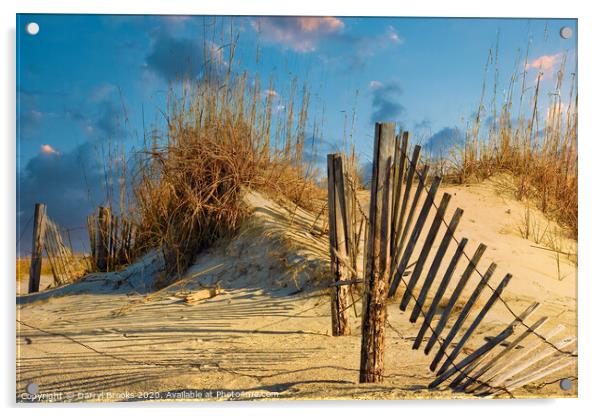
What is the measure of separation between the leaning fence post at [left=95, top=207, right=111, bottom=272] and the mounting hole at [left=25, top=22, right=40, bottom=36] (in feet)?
8.33

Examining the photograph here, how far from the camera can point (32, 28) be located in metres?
3.02

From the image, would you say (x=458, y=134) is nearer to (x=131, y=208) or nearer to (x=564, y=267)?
(x=564, y=267)

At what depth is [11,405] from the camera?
283cm

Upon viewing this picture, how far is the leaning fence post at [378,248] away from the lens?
2.35 m

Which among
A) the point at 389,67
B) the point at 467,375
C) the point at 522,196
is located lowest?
the point at 467,375

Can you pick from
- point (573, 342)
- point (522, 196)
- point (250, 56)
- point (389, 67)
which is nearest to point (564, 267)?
point (522, 196)

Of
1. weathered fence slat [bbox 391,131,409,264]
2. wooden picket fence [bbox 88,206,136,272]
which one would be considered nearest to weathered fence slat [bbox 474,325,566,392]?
weathered fence slat [bbox 391,131,409,264]

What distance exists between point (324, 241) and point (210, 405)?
2016mm

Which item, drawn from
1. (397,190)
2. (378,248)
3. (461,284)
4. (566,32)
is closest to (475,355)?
(461,284)

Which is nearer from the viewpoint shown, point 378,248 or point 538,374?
point 378,248

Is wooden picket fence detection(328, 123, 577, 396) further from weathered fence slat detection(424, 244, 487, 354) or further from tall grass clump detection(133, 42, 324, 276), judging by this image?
tall grass clump detection(133, 42, 324, 276)

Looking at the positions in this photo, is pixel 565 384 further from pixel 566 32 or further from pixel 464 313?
pixel 566 32

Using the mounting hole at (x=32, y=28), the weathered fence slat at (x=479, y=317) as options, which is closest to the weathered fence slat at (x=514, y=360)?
the weathered fence slat at (x=479, y=317)

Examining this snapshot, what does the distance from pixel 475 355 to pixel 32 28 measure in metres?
2.72
